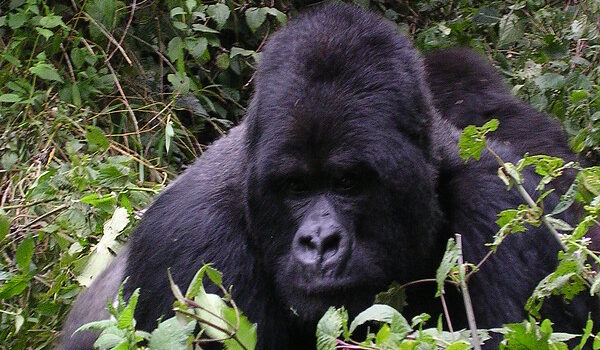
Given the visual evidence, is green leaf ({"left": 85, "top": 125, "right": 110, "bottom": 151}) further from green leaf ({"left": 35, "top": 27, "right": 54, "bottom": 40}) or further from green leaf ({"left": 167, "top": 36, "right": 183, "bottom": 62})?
green leaf ({"left": 167, "top": 36, "right": 183, "bottom": 62})

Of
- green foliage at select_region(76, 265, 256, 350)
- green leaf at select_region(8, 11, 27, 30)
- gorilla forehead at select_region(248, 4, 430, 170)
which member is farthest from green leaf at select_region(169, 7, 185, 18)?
green foliage at select_region(76, 265, 256, 350)

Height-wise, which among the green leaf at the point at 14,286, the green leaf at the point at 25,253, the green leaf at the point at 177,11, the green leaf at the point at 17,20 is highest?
the green leaf at the point at 177,11

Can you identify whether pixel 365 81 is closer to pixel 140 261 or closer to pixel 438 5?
pixel 140 261

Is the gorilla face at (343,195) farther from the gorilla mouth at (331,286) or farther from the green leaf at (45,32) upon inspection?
the green leaf at (45,32)

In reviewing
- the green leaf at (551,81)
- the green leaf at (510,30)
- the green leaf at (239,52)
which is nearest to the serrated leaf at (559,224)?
the green leaf at (551,81)

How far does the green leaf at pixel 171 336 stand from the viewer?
7.94 feet

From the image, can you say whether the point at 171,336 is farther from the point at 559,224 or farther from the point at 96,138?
the point at 96,138

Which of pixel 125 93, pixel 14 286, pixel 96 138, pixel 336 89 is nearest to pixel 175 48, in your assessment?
pixel 125 93

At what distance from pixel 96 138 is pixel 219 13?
952mm

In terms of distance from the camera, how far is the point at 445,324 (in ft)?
11.4

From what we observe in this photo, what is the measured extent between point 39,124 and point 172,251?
164 cm

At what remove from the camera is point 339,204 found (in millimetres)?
3264

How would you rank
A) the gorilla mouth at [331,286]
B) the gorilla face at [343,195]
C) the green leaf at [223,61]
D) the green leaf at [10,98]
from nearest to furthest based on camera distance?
the gorilla mouth at [331,286] < the gorilla face at [343,195] < the green leaf at [10,98] < the green leaf at [223,61]

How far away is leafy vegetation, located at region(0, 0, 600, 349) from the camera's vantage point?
4.41 meters
